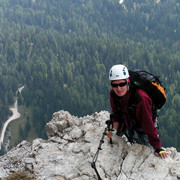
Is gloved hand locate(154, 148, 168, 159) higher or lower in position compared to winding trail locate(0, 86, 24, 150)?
higher

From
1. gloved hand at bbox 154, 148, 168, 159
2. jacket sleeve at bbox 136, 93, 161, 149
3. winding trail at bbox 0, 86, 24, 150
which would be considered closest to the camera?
jacket sleeve at bbox 136, 93, 161, 149

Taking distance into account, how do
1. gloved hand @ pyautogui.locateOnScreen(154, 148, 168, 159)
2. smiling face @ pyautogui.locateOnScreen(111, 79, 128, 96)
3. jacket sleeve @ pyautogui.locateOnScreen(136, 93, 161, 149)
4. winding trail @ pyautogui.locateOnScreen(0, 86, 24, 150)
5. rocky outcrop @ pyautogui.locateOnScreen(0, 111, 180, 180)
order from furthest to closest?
winding trail @ pyautogui.locateOnScreen(0, 86, 24, 150)
rocky outcrop @ pyautogui.locateOnScreen(0, 111, 180, 180)
gloved hand @ pyautogui.locateOnScreen(154, 148, 168, 159)
smiling face @ pyautogui.locateOnScreen(111, 79, 128, 96)
jacket sleeve @ pyautogui.locateOnScreen(136, 93, 161, 149)

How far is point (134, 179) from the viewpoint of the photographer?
33.9 feet

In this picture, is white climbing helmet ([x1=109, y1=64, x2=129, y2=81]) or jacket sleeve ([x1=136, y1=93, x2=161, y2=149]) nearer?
jacket sleeve ([x1=136, y1=93, x2=161, y2=149])

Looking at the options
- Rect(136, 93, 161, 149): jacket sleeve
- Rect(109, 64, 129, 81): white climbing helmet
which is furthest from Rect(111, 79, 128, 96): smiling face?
Rect(136, 93, 161, 149): jacket sleeve

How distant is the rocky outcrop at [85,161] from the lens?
10578 millimetres

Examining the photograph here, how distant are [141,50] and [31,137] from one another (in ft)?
372

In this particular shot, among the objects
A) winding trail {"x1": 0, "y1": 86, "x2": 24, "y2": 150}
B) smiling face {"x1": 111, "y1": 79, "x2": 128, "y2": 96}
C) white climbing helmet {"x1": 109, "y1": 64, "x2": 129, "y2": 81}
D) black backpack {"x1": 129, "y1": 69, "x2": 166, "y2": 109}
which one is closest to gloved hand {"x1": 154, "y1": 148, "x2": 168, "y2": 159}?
black backpack {"x1": 129, "y1": 69, "x2": 166, "y2": 109}

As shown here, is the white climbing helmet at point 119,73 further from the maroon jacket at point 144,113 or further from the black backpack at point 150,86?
the maroon jacket at point 144,113

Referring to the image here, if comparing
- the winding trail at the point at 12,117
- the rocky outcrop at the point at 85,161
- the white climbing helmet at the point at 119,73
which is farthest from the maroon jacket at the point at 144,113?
the winding trail at the point at 12,117

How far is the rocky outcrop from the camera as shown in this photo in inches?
416

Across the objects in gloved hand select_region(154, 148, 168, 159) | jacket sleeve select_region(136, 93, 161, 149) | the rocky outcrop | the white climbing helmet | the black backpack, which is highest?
the white climbing helmet

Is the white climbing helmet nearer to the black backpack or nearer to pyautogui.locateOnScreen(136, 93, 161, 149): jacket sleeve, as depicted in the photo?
the black backpack

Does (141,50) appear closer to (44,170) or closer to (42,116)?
(42,116)
